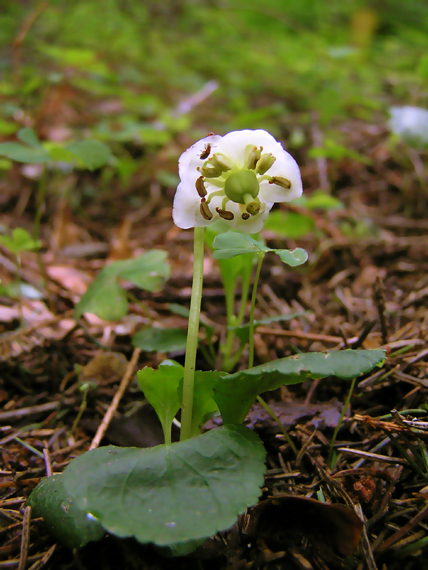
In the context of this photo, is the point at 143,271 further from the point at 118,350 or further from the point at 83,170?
the point at 83,170

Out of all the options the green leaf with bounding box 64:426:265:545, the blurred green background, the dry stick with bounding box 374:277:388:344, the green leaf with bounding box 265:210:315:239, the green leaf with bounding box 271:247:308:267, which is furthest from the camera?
the blurred green background

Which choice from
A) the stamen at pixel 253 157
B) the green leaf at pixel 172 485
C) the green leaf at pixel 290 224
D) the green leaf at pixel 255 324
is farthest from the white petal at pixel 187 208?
the green leaf at pixel 290 224

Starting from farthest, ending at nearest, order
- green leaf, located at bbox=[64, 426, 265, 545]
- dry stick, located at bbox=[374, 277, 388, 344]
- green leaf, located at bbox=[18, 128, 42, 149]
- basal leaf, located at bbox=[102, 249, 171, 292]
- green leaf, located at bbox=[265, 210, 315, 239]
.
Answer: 1. green leaf, located at bbox=[265, 210, 315, 239]
2. green leaf, located at bbox=[18, 128, 42, 149]
3. basal leaf, located at bbox=[102, 249, 171, 292]
4. dry stick, located at bbox=[374, 277, 388, 344]
5. green leaf, located at bbox=[64, 426, 265, 545]

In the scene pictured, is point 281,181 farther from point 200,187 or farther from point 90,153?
point 90,153

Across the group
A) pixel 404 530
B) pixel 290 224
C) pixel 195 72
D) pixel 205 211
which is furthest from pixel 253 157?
pixel 195 72

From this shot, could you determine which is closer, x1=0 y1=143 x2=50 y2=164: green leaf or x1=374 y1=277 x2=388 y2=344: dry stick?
x1=374 y1=277 x2=388 y2=344: dry stick

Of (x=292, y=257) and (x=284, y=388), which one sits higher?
(x=292, y=257)

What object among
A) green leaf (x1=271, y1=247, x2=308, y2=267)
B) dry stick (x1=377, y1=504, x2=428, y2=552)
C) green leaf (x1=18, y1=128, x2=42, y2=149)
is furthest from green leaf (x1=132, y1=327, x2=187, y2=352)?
→ green leaf (x1=18, y1=128, x2=42, y2=149)

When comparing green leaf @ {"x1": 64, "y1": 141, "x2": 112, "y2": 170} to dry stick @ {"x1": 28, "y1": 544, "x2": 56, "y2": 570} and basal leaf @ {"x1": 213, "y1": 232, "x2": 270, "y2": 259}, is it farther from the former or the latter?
dry stick @ {"x1": 28, "y1": 544, "x2": 56, "y2": 570}
